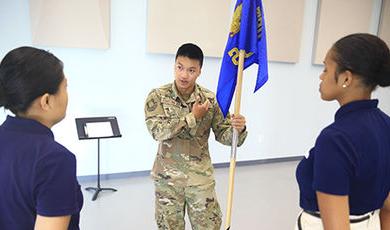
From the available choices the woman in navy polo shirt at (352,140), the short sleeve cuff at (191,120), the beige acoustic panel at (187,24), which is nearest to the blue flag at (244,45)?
the short sleeve cuff at (191,120)

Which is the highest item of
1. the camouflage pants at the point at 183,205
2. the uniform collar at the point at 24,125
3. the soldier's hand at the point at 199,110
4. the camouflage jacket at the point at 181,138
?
the uniform collar at the point at 24,125

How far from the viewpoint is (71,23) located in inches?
131

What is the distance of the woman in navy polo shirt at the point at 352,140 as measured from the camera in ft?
3.31

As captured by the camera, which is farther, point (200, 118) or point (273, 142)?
point (273, 142)

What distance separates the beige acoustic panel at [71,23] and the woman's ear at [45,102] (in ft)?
8.69

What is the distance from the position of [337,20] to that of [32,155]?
15.7 ft

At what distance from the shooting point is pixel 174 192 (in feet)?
6.23

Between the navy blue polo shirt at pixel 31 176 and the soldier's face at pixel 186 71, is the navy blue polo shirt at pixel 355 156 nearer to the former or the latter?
the navy blue polo shirt at pixel 31 176

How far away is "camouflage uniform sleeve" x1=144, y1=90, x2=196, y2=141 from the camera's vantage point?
178cm

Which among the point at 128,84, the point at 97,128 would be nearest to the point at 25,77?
the point at 97,128

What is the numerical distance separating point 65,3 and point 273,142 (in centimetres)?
315

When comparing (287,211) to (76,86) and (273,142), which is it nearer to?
(273,142)

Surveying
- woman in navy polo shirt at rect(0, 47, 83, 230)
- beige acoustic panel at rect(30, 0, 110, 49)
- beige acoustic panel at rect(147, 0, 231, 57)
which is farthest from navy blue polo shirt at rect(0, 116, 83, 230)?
beige acoustic panel at rect(147, 0, 231, 57)

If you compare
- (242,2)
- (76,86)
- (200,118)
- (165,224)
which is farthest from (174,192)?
(76,86)
